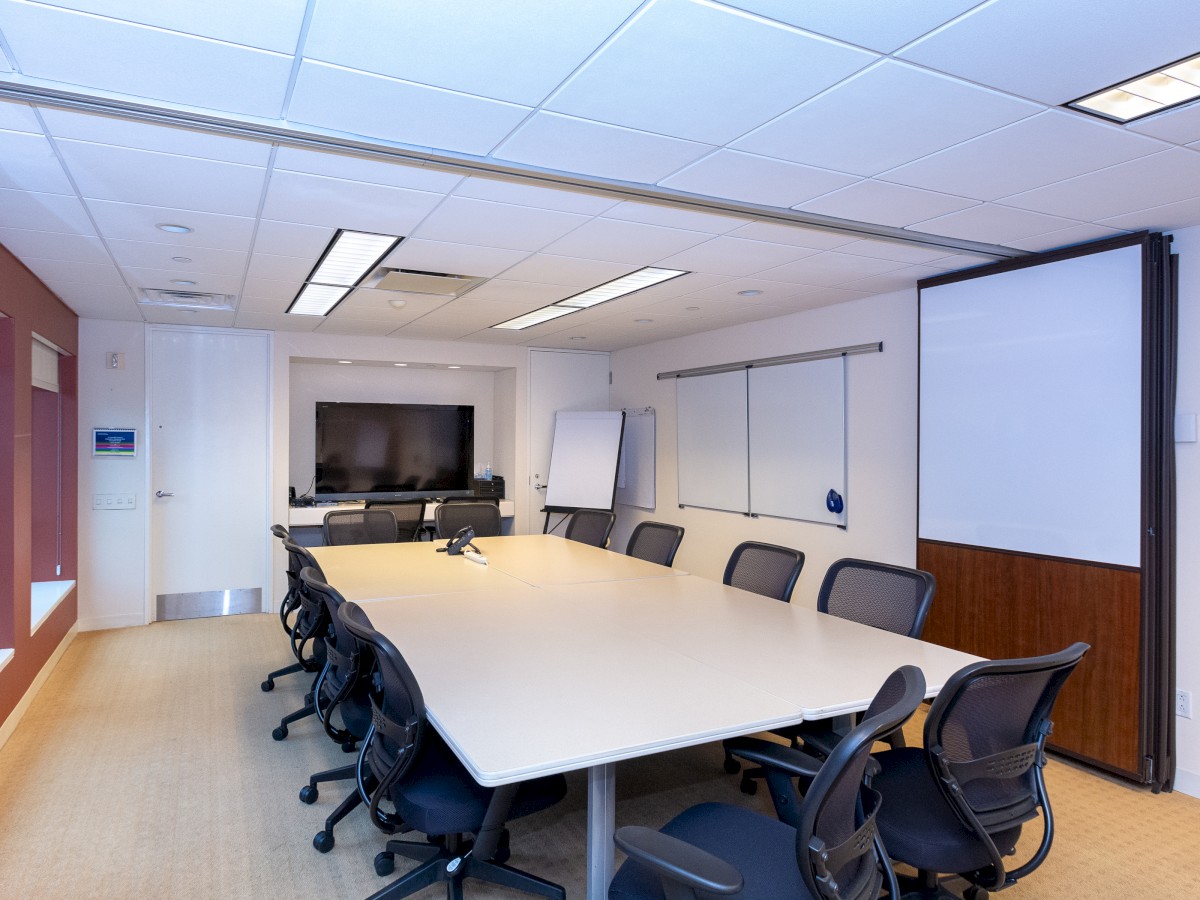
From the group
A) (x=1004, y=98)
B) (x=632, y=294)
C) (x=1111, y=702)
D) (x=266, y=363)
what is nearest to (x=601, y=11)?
(x=1004, y=98)

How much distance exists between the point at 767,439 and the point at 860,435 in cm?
95

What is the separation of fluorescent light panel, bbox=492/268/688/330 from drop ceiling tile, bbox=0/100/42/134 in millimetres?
2859

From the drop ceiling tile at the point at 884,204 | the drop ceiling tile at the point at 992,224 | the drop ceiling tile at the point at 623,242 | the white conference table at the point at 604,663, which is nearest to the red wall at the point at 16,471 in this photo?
the white conference table at the point at 604,663

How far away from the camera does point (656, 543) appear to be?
197 inches

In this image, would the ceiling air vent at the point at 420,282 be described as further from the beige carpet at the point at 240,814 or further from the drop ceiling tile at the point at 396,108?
the beige carpet at the point at 240,814

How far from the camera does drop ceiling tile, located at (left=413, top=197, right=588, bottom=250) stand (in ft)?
10.6

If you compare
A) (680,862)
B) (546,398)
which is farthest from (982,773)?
(546,398)

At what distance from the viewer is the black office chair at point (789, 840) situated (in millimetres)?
1472

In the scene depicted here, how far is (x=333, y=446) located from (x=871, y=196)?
19.3ft

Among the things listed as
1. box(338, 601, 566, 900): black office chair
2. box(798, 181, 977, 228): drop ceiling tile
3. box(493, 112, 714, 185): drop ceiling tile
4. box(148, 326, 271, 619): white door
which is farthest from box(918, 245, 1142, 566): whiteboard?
box(148, 326, 271, 619): white door

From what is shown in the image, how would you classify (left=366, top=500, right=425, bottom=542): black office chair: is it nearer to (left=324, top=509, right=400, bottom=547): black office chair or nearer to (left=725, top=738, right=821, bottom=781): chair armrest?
(left=324, top=509, right=400, bottom=547): black office chair

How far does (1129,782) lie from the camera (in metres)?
3.60

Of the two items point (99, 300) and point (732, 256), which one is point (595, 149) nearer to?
point (732, 256)

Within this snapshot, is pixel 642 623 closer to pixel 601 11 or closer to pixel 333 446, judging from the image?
pixel 601 11
